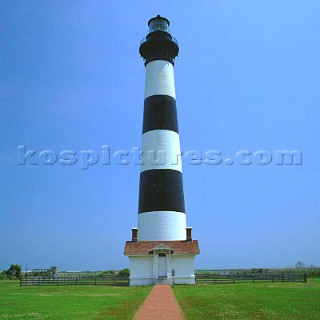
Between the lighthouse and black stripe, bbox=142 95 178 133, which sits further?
black stripe, bbox=142 95 178 133

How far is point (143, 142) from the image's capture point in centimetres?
2988

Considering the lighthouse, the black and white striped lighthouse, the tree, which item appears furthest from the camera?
the tree

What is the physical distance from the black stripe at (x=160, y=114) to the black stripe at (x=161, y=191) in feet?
12.5

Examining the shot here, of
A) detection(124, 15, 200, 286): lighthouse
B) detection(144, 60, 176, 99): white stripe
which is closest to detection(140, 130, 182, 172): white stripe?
detection(124, 15, 200, 286): lighthouse

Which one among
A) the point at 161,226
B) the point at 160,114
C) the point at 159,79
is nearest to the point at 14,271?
the point at 161,226

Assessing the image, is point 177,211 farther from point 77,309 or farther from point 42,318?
point 42,318

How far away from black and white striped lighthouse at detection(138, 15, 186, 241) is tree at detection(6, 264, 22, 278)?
75.5 ft

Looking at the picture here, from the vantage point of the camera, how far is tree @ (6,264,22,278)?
4303cm

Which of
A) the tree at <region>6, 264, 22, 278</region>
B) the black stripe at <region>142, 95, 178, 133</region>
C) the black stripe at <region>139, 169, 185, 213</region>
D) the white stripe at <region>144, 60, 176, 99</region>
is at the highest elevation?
the white stripe at <region>144, 60, 176, 99</region>

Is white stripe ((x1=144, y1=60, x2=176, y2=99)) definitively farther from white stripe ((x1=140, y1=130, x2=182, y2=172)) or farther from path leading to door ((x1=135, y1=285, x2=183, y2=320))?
path leading to door ((x1=135, y1=285, x2=183, y2=320))

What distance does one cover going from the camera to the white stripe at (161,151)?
1123 inches

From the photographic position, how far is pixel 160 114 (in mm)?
29516

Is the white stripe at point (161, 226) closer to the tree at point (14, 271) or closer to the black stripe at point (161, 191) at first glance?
the black stripe at point (161, 191)

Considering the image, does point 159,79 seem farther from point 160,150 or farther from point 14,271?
point 14,271
